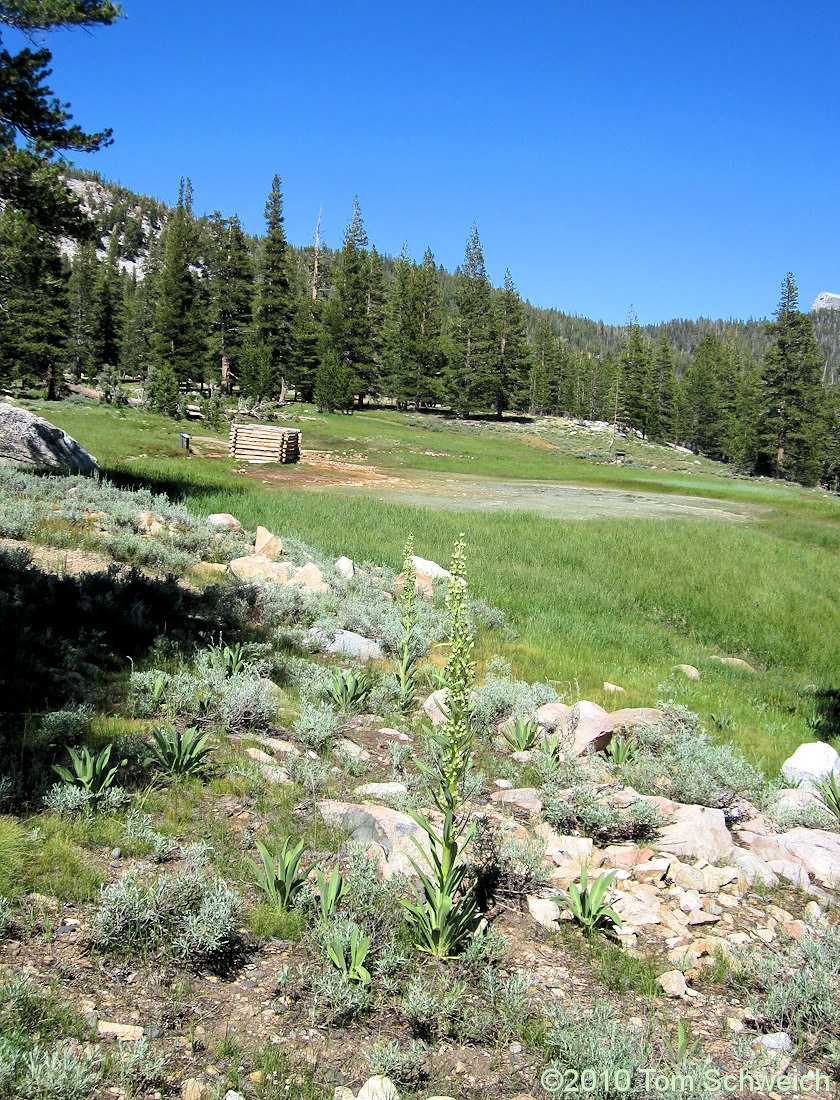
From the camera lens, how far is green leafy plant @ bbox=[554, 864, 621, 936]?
371 centimetres

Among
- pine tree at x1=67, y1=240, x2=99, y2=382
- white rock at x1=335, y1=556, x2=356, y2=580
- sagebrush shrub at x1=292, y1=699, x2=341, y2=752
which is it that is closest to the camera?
sagebrush shrub at x1=292, y1=699, x2=341, y2=752

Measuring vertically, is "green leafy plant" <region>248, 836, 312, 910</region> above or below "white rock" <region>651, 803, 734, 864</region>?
above

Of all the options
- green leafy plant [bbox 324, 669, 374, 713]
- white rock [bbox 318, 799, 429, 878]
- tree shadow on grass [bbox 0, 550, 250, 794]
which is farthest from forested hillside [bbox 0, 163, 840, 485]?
white rock [bbox 318, 799, 429, 878]

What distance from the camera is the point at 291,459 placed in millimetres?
30844

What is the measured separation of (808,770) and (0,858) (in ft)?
20.9

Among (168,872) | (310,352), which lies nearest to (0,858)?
(168,872)

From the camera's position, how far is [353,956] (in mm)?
3082

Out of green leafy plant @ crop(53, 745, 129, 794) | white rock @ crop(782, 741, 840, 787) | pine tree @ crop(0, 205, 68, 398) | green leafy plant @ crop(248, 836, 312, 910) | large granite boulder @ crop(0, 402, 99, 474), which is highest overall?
pine tree @ crop(0, 205, 68, 398)

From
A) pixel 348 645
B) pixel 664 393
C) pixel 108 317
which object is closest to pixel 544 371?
pixel 664 393

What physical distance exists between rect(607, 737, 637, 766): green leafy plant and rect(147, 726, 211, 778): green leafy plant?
3498 mm

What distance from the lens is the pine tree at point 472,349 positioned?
3029 inches

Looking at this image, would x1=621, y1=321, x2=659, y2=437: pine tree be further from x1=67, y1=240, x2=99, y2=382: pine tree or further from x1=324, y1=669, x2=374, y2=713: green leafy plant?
x1=324, y1=669, x2=374, y2=713: green leafy plant

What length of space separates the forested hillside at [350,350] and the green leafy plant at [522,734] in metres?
36.4

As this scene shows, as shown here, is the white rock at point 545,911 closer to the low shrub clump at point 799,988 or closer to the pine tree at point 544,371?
the low shrub clump at point 799,988
